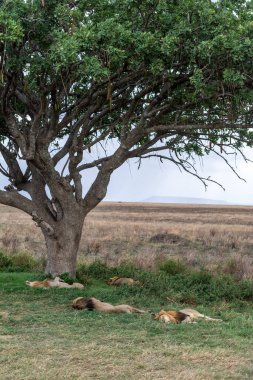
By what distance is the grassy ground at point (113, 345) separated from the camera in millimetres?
7684

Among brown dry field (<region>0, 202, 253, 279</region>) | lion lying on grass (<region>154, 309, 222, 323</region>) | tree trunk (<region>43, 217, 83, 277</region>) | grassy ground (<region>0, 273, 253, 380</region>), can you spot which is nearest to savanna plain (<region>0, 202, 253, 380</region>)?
grassy ground (<region>0, 273, 253, 380</region>)

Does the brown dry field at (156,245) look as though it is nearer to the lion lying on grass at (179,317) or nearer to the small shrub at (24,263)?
→ the small shrub at (24,263)

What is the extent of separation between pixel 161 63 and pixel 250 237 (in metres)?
24.4

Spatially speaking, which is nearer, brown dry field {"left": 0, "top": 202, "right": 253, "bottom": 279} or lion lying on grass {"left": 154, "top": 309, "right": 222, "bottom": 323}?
lion lying on grass {"left": 154, "top": 309, "right": 222, "bottom": 323}

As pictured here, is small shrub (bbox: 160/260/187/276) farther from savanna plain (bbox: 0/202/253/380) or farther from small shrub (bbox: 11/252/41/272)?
small shrub (bbox: 11/252/41/272)

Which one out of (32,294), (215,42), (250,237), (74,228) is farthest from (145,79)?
(250,237)

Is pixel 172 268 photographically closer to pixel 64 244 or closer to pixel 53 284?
pixel 64 244

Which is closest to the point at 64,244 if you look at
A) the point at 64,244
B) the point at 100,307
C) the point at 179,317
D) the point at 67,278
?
the point at 64,244

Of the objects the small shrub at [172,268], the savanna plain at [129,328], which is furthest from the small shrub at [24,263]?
the small shrub at [172,268]

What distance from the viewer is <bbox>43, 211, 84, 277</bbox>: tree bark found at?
1708 centimetres

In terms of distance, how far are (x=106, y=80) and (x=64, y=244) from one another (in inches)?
201

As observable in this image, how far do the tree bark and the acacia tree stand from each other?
0.03 metres

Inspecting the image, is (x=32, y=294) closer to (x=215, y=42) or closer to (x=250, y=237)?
(x=215, y=42)

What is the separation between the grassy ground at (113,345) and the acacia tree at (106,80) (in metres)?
4.41
